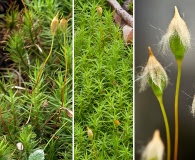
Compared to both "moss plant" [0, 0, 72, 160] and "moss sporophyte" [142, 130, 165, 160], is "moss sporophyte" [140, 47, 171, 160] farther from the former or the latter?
"moss plant" [0, 0, 72, 160]

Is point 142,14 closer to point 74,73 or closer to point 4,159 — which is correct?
point 74,73

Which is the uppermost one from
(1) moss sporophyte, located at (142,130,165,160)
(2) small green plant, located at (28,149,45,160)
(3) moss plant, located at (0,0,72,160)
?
(3) moss plant, located at (0,0,72,160)

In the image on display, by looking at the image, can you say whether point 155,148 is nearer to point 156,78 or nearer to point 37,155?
point 156,78

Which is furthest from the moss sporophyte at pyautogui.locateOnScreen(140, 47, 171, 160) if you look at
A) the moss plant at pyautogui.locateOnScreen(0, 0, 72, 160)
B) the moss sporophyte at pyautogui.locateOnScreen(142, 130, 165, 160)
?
the moss plant at pyautogui.locateOnScreen(0, 0, 72, 160)

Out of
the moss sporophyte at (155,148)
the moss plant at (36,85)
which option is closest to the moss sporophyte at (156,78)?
the moss sporophyte at (155,148)

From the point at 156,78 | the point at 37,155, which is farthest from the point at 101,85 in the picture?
the point at 37,155

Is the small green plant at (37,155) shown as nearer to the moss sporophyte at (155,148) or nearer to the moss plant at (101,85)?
the moss plant at (101,85)

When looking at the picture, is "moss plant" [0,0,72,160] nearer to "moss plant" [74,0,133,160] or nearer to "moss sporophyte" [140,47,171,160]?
"moss plant" [74,0,133,160]

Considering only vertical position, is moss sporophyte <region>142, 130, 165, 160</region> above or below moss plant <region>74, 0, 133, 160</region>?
below
